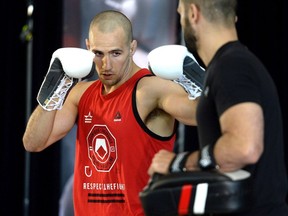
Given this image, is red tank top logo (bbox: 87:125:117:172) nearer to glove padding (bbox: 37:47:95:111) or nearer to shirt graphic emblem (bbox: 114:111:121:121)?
shirt graphic emblem (bbox: 114:111:121:121)

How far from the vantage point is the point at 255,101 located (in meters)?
1.88

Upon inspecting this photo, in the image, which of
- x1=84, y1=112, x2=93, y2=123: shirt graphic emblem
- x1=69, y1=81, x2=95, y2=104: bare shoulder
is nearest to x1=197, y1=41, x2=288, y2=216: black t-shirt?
x1=84, y1=112, x2=93, y2=123: shirt graphic emblem

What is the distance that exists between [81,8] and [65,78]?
1.30 m

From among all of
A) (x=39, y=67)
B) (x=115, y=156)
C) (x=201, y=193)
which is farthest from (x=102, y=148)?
(x=39, y=67)

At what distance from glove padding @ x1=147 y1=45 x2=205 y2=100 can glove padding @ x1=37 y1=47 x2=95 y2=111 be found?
24cm

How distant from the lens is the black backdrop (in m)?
4.00

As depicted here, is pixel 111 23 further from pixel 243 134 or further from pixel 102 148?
pixel 243 134

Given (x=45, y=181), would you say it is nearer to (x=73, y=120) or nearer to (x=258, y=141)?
(x=73, y=120)

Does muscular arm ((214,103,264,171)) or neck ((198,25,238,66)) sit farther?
neck ((198,25,238,66))

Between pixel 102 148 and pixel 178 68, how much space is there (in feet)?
1.36

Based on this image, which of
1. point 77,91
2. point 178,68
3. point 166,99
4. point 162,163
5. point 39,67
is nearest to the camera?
point 162,163

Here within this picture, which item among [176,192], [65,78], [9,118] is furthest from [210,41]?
[9,118]

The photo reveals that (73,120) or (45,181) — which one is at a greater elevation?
(73,120)

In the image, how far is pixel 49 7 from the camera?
159 inches
